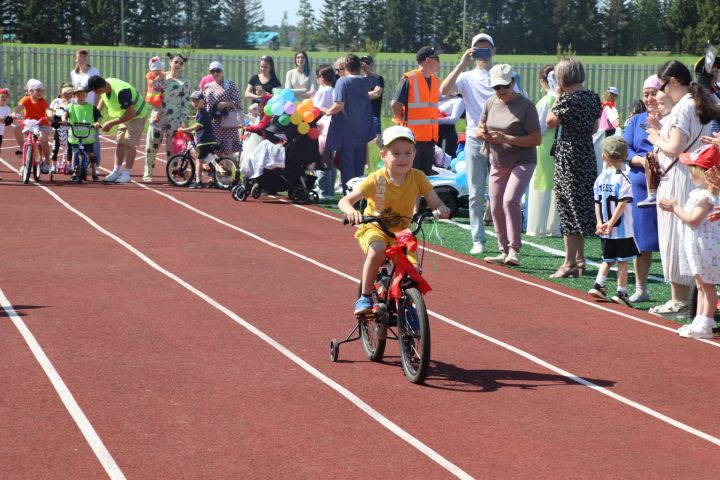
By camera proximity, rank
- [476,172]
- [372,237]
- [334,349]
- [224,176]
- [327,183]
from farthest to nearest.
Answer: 1. [224,176]
2. [327,183]
3. [476,172]
4. [334,349]
5. [372,237]

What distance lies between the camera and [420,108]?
1430 centimetres

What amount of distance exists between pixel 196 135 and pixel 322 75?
225 centimetres

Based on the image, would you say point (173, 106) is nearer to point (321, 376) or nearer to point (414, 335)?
point (321, 376)

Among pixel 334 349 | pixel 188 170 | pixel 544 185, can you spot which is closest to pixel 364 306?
pixel 334 349

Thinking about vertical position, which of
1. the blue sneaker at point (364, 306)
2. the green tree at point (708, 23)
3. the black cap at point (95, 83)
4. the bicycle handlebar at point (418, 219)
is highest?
the green tree at point (708, 23)

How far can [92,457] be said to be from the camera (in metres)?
5.92

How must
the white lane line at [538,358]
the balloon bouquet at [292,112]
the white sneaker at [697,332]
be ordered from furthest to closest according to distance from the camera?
the balloon bouquet at [292,112] → the white sneaker at [697,332] → the white lane line at [538,358]

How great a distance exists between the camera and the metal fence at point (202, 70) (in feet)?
149

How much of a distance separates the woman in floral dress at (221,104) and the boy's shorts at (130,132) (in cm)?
133

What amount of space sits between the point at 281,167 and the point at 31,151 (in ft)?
15.3

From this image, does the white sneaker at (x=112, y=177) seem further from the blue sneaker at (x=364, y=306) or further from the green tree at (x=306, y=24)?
the green tree at (x=306, y=24)

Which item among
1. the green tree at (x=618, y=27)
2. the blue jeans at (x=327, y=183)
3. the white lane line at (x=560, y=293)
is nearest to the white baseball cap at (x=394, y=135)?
the white lane line at (x=560, y=293)

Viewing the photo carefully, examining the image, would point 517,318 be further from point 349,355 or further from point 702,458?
point 702,458

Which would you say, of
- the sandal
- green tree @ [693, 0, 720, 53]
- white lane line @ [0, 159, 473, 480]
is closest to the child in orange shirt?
Result: white lane line @ [0, 159, 473, 480]
